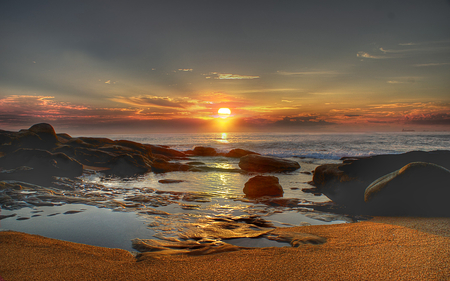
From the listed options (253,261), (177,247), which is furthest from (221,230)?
(253,261)

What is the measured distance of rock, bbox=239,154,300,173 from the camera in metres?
13.0

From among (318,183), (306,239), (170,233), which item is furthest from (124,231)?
(318,183)

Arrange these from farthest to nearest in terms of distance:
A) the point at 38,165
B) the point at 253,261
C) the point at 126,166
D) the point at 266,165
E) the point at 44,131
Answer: the point at 266,165
the point at 44,131
the point at 126,166
the point at 38,165
the point at 253,261

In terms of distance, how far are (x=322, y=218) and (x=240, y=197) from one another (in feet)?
8.45

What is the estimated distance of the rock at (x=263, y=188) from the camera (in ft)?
22.6

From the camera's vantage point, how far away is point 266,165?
13.3 m

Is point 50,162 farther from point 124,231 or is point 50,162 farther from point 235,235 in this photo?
point 235,235

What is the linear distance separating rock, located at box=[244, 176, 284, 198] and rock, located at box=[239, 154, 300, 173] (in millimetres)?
5777

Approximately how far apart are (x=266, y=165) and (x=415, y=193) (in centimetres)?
893

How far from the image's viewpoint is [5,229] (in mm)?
3398

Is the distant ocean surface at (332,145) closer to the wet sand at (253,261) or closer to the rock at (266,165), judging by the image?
the rock at (266,165)

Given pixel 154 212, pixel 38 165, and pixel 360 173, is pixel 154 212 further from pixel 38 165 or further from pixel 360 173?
pixel 38 165

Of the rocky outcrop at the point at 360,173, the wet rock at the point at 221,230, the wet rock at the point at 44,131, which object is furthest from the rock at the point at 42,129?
the rocky outcrop at the point at 360,173

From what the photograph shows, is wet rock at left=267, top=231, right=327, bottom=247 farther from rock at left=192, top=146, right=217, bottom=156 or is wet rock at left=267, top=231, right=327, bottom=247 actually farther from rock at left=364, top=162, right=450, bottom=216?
rock at left=192, top=146, right=217, bottom=156
